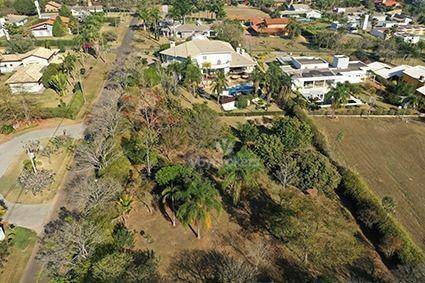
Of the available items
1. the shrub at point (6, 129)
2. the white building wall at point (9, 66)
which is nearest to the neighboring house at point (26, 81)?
the white building wall at point (9, 66)

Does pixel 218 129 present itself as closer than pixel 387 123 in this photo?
Yes

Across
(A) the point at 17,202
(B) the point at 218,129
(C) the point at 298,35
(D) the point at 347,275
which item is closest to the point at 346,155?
(B) the point at 218,129

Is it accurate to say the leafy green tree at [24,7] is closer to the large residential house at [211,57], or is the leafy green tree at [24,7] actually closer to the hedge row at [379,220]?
the large residential house at [211,57]

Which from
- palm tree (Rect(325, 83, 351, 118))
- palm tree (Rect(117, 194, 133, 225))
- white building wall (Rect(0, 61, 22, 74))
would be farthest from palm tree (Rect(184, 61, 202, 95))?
white building wall (Rect(0, 61, 22, 74))

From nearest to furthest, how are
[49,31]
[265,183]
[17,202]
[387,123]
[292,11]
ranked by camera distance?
[17,202] → [265,183] → [387,123] → [49,31] → [292,11]

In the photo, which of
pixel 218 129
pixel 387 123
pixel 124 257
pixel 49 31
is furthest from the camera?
pixel 49 31

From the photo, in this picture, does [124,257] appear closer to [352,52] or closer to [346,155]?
[346,155]

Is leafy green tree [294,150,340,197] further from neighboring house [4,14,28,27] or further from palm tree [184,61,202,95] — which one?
neighboring house [4,14,28,27]
